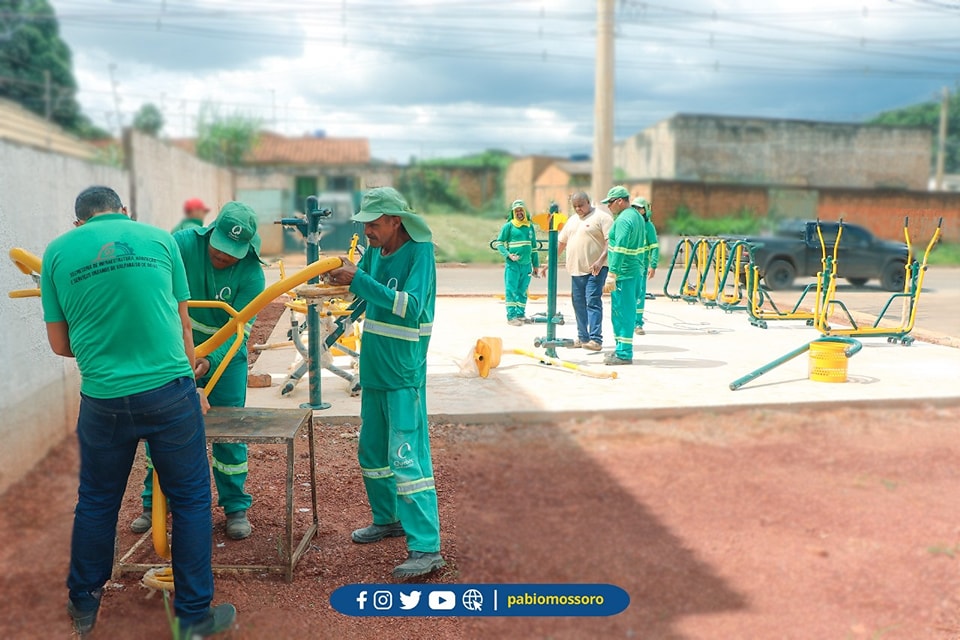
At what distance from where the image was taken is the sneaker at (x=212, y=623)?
2785 millimetres

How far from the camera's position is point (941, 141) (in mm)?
6773

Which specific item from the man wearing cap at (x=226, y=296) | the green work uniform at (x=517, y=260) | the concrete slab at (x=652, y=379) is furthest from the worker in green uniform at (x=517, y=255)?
the man wearing cap at (x=226, y=296)

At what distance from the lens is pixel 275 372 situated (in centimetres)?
741

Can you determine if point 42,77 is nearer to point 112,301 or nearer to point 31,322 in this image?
point 31,322

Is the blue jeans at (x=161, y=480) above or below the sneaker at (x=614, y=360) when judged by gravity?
above

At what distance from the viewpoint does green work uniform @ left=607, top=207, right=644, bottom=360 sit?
24.1 feet

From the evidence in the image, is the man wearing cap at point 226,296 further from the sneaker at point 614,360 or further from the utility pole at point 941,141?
the utility pole at point 941,141

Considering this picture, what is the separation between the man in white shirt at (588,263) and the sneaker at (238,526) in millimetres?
5007

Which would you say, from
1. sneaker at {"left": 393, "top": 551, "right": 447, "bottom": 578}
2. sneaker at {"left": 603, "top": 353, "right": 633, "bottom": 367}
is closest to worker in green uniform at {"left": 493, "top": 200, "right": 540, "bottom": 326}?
sneaker at {"left": 603, "top": 353, "right": 633, "bottom": 367}

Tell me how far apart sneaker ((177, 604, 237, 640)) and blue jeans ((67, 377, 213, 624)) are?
3cm

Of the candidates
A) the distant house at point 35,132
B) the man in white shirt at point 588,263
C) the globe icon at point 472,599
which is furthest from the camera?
the man in white shirt at point 588,263

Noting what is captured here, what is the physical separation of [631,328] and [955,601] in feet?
15.1

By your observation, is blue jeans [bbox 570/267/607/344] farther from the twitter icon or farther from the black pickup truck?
the twitter icon

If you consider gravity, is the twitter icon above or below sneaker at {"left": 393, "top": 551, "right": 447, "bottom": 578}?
below
